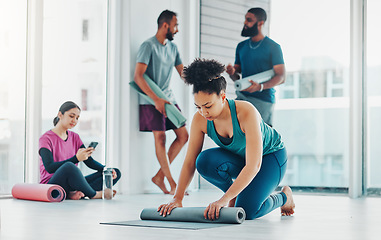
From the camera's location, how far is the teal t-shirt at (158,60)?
5168 mm

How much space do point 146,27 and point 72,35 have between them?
0.75m

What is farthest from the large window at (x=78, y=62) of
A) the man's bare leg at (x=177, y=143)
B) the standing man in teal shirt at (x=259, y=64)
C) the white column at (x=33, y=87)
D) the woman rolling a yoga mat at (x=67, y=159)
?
the standing man in teal shirt at (x=259, y=64)

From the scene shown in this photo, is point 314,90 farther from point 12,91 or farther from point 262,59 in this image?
point 12,91

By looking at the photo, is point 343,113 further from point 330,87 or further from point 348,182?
point 348,182

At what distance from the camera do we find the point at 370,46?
17.2ft

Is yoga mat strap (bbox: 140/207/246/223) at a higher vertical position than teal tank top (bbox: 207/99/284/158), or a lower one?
lower

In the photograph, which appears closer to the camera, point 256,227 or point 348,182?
point 256,227

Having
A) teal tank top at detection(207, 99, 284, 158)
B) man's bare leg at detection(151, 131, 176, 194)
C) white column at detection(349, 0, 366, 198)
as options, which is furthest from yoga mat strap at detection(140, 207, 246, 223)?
white column at detection(349, 0, 366, 198)

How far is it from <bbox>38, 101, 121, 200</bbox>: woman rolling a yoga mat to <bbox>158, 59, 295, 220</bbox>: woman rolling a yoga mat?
1675mm

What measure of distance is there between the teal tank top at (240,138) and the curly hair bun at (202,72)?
244 mm

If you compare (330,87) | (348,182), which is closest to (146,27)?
(330,87)

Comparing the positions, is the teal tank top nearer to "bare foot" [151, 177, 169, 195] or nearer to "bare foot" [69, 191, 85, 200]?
"bare foot" [69, 191, 85, 200]

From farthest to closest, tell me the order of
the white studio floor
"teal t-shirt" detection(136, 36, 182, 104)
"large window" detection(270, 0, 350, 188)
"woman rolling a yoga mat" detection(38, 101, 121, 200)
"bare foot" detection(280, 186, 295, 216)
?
1. "large window" detection(270, 0, 350, 188)
2. "teal t-shirt" detection(136, 36, 182, 104)
3. "woman rolling a yoga mat" detection(38, 101, 121, 200)
4. "bare foot" detection(280, 186, 295, 216)
5. the white studio floor

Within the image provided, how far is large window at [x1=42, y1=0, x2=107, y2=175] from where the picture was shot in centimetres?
495
